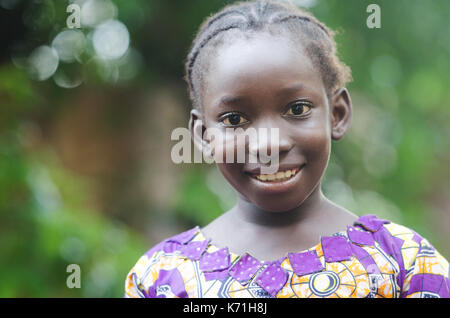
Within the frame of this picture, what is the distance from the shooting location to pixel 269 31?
1358mm

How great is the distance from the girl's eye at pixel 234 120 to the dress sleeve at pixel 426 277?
560 mm

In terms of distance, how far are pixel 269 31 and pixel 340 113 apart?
0.34 meters

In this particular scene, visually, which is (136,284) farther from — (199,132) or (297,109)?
(297,109)

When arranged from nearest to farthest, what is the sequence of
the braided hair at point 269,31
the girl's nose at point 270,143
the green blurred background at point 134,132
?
the girl's nose at point 270,143 < the braided hair at point 269,31 < the green blurred background at point 134,132

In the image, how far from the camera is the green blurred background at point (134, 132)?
2.94 metres

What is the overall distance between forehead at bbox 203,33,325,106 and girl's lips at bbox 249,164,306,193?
21cm

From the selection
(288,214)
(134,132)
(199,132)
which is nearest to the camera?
(288,214)

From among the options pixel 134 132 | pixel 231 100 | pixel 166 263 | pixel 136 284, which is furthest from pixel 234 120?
pixel 134 132

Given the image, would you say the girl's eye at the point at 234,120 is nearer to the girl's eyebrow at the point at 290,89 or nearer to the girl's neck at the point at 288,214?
the girl's eyebrow at the point at 290,89

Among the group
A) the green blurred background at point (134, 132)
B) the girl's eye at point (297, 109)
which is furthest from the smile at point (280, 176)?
the green blurred background at point (134, 132)

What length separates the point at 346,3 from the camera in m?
3.39

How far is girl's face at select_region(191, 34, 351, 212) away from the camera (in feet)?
4.25

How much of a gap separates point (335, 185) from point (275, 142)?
255 centimetres
